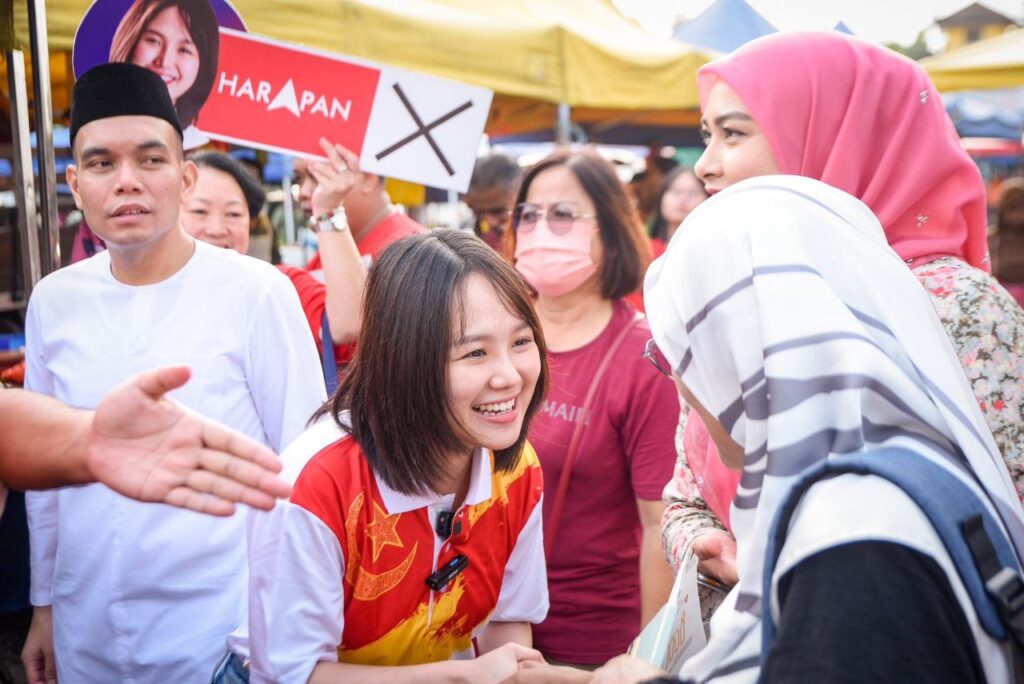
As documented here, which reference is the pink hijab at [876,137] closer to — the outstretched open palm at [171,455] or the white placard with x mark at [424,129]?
the white placard with x mark at [424,129]

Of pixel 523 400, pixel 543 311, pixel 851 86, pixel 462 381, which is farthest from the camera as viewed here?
pixel 543 311

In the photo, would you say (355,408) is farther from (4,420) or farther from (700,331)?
(700,331)

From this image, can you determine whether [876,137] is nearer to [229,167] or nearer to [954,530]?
[954,530]

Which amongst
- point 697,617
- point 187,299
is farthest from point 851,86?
point 187,299

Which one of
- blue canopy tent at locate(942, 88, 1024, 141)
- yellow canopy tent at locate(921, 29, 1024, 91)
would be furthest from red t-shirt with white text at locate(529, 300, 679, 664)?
blue canopy tent at locate(942, 88, 1024, 141)

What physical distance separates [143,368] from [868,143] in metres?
1.85

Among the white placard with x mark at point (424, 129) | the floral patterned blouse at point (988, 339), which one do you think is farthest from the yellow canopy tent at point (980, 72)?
the floral patterned blouse at point (988, 339)

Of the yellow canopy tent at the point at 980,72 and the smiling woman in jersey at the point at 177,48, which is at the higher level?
the yellow canopy tent at the point at 980,72

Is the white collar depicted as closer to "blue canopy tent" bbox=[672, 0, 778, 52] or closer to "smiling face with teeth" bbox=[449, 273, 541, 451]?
"smiling face with teeth" bbox=[449, 273, 541, 451]

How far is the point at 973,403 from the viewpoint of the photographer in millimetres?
1198

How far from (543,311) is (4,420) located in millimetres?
1686

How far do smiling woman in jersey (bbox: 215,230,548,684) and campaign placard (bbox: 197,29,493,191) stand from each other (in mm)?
1379

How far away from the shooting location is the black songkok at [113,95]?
7.89ft

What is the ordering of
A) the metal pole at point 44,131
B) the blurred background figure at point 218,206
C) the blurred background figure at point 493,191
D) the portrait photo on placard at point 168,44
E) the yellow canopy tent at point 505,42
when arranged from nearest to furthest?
the metal pole at point 44,131
the portrait photo on placard at point 168,44
the blurred background figure at point 218,206
the yellow canopy tent at point 505,42
the blurred background figure at point 493,191
